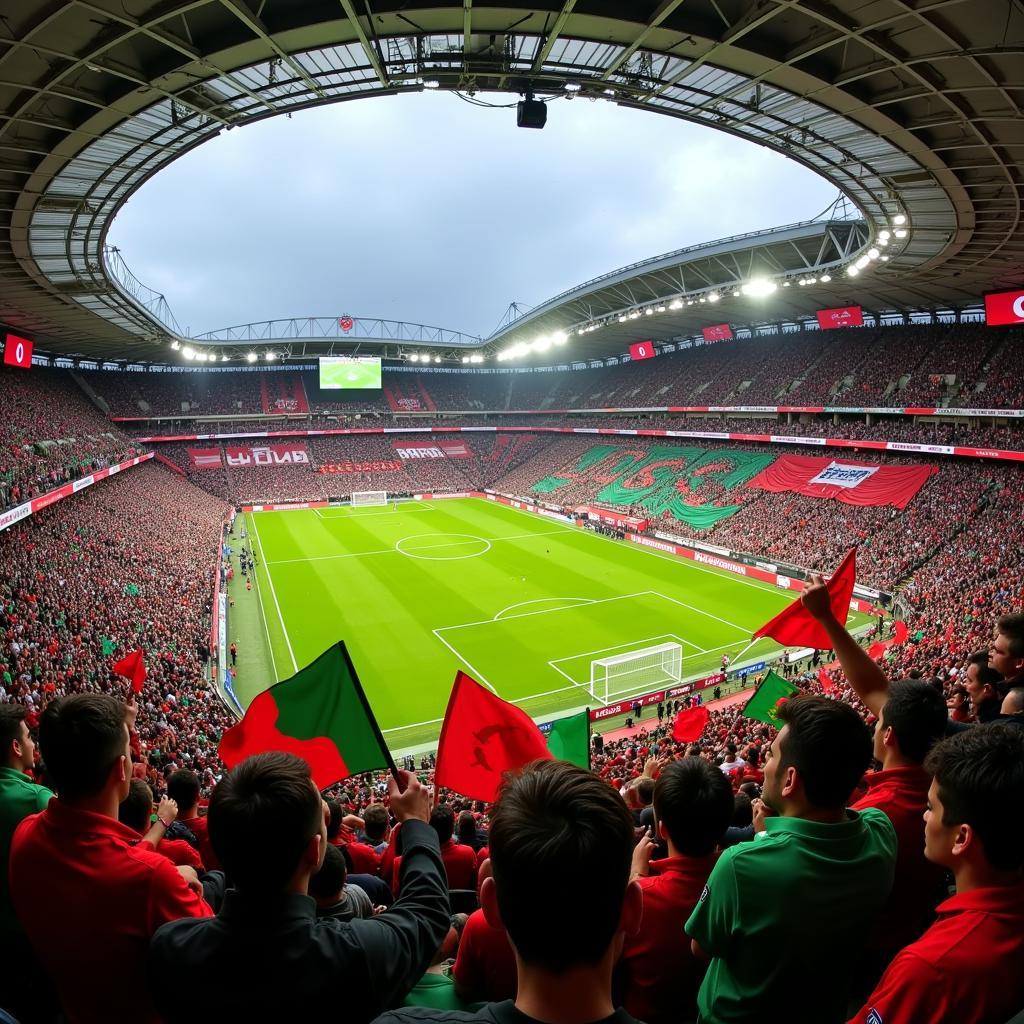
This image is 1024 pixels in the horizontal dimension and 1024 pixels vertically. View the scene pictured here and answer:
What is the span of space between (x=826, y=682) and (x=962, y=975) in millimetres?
20010

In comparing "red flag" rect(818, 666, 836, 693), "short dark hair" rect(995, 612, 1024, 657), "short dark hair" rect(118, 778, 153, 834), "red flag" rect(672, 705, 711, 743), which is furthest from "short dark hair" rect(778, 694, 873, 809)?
"red flag" rect(818, 666, 836, 693)

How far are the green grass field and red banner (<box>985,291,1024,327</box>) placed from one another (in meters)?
14.6

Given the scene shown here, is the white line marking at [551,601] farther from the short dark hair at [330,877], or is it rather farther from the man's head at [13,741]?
Answer: the short dark hair at [330,877]

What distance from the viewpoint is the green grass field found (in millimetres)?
24328

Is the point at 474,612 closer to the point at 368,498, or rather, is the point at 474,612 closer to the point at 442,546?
the point at 442,546

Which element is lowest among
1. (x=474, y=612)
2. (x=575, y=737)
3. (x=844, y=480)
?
(x=474, y=612)

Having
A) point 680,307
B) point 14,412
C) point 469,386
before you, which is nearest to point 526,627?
point 680,307

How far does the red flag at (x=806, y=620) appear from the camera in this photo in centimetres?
769

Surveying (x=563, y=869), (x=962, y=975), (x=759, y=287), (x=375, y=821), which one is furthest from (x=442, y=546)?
(x=563, y=869)

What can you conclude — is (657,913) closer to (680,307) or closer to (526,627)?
(526,627)

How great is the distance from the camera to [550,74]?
1460 cm

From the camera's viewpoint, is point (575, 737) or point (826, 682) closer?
point (575, 737)

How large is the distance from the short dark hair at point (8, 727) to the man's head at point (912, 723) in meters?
4.86

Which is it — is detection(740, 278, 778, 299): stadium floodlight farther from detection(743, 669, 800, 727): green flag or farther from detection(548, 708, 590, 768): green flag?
detection(548, 708, 590, 768): green flag
